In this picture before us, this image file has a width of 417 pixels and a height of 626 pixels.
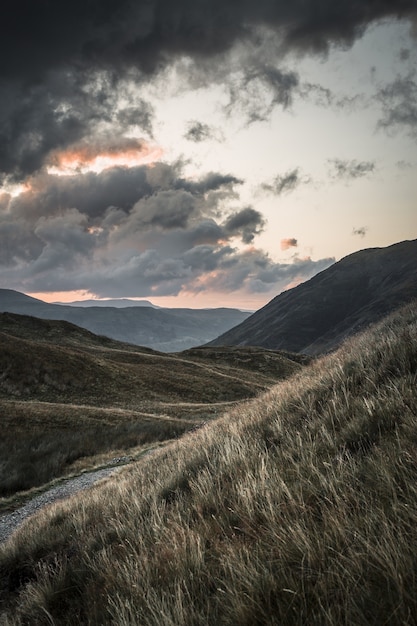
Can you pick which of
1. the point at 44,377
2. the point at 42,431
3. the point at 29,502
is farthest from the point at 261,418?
the point at 44,377

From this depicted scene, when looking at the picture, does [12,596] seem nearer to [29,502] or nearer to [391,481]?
[391,481]

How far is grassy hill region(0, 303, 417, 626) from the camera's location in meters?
1.94

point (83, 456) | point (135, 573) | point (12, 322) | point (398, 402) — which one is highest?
point (12, 322)

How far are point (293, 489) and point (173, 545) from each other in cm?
112

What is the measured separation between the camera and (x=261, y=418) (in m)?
6.45

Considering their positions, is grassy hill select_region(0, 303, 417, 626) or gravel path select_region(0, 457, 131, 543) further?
gravel path select_region(0, 457, 131, 543)

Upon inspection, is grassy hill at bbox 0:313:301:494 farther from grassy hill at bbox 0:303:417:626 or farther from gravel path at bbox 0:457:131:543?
grassy hill at bbox 0:303:417:626

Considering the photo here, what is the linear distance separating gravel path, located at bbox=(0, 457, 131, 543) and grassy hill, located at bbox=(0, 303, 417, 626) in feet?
22.8

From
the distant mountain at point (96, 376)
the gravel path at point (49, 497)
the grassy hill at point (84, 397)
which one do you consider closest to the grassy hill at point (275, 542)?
the gravel path at point (49, 497)

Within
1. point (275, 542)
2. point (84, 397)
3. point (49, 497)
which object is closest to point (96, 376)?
point (84, 397)

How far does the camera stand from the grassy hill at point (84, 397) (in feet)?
66.0

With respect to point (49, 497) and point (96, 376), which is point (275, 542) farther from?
point (96, 376)

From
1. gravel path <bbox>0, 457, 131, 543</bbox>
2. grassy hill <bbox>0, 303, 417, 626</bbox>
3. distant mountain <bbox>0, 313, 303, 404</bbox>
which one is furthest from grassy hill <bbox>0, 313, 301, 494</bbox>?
grassy hill <bbox>0, 303, 417, 626</bbox>

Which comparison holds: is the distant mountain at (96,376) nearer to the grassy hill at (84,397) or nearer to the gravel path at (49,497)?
the grassy hill at (84,397)
